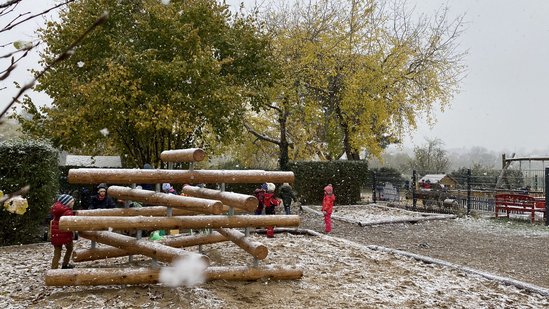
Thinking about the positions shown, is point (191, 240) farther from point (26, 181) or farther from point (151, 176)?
point (26, 181)

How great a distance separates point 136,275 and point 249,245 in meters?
1.67

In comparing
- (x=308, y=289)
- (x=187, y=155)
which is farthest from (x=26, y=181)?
(x=308, y=289)

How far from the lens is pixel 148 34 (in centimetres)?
1867

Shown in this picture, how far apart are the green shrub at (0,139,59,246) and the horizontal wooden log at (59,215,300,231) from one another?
17.1 ft

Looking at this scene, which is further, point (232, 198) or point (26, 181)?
point (26, 181)

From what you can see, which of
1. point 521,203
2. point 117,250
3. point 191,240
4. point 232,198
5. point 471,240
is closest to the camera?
point 232,198

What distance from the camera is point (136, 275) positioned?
6.49m

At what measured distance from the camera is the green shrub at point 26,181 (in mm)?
10797

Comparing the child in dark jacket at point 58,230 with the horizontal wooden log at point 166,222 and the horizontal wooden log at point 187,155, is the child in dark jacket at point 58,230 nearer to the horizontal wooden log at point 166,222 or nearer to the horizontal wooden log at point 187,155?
the horizontal wooden log at point 166,222

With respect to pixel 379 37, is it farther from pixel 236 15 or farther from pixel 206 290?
pixel 206 290

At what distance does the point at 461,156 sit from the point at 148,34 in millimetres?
161244

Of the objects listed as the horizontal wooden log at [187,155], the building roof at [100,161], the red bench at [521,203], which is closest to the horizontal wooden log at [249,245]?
the horizontal wooden log at [187,155]

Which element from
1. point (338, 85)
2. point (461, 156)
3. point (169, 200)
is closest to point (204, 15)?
point (338, 85)

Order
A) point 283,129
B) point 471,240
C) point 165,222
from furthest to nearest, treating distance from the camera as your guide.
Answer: point 283,129, point 471,240, point 165,222
